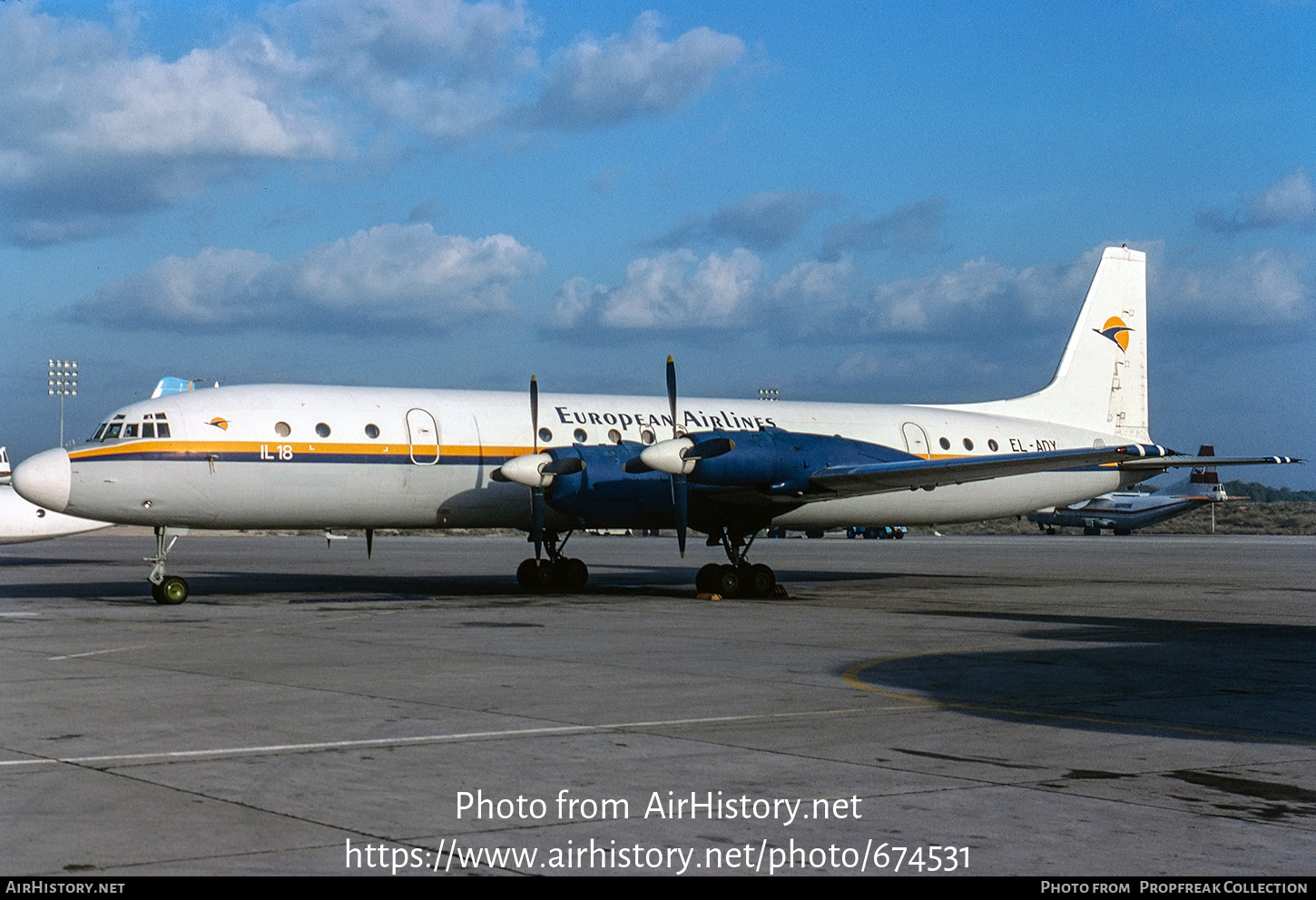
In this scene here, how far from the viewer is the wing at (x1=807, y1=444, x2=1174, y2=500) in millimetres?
24578

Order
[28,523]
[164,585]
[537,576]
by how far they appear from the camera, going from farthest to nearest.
Result: 1. [28,523]
2. [537,576]
3. [164,585]

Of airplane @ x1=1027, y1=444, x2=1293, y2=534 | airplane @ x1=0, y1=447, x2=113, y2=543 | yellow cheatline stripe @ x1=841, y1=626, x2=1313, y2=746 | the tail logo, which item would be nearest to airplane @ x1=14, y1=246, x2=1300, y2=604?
the tail logo

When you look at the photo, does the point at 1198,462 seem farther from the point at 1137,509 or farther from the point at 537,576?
the point at 1137,509

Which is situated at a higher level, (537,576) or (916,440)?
(916,440)

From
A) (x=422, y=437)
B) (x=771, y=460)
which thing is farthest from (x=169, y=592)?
(x=771, y=460)

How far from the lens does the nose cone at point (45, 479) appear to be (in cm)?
2184

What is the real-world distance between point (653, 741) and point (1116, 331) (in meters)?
28.7

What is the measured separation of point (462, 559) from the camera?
43844 millimetres

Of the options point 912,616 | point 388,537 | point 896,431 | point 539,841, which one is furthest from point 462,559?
point 539,841

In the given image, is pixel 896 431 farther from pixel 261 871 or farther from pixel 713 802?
pixel 261 871

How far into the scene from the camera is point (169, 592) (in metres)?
22.5

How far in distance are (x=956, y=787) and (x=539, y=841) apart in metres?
2.79

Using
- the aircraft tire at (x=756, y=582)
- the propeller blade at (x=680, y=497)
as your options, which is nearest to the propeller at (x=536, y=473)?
the propeller blade at (x=680, y=497)

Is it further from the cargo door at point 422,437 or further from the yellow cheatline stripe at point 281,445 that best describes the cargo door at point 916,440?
the cargo door at point 422,437
